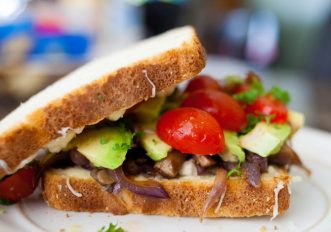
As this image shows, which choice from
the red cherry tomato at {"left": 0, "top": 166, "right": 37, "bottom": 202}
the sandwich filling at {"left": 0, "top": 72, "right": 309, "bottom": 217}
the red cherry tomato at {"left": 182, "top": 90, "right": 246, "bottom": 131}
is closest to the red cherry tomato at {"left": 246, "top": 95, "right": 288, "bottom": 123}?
the sandwich filling at {"left": 0, "top": 72, "right": 309, "bottom": 217}

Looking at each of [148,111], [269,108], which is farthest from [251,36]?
[148,111]

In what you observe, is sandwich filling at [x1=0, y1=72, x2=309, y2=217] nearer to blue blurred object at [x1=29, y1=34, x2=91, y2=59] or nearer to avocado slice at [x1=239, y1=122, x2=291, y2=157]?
avocado slice at [x1=239, y1=122, x2=291, y2=157]

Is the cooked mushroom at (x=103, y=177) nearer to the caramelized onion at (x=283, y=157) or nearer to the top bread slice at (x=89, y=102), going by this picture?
the top bread slice at (x=89, y=102)

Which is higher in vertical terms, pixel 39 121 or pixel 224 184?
pixel 39 121

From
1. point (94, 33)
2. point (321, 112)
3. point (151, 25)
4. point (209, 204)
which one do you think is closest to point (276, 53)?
point (151, 25)

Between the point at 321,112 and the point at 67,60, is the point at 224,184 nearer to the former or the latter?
the point at 321,112

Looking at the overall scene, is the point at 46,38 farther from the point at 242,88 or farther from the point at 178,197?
the point at 178,197

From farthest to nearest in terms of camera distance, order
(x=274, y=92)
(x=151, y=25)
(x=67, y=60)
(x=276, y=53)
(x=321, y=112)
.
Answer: (x=276, y=53), (x=151, y=25), (x=67, y=60), (x=321, y=112), (x=274, y=92)
